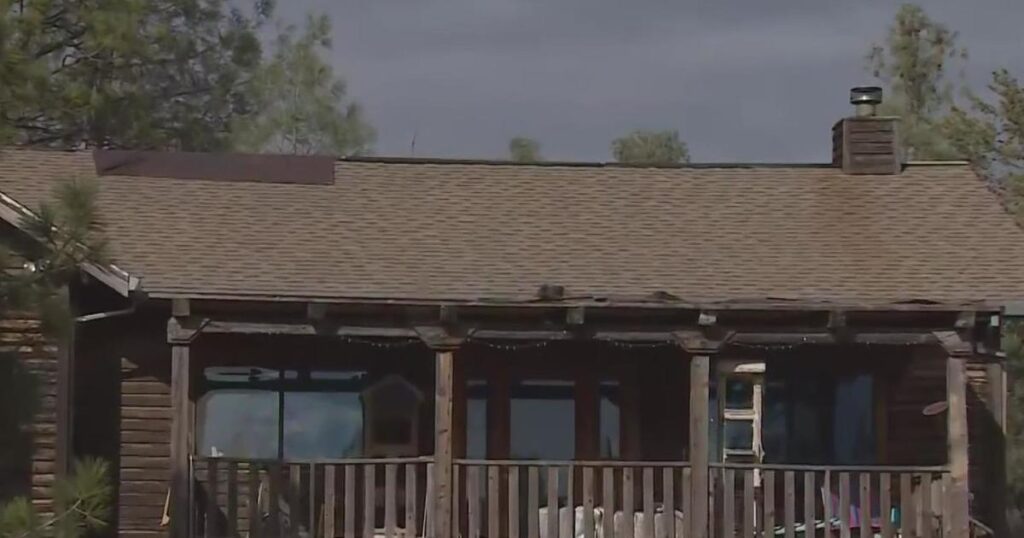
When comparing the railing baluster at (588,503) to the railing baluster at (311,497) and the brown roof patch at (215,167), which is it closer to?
the railing baluster at (311,497)

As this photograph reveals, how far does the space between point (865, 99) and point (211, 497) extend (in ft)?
32.5

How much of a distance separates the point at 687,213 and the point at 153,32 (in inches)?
642

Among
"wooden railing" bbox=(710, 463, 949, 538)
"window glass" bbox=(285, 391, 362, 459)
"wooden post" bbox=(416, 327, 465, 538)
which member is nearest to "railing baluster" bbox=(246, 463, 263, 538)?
"wooden post" bbox=(416, 327, 465, 538)

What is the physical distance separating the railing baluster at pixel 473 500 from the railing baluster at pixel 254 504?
182 cm

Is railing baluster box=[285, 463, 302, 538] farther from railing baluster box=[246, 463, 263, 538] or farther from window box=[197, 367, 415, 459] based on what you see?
window box=[197, 367, 415, 459]

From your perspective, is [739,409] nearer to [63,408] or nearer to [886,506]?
[886,506]

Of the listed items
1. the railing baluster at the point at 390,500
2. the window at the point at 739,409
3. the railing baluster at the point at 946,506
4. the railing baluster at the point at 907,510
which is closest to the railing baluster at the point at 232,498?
the railing baluster at the point at 390,500

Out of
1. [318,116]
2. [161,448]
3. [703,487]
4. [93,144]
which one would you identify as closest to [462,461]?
[703,487]

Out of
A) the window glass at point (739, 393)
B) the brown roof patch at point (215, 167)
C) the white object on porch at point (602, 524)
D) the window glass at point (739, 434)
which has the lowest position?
the white object on porch at point (602, 524)

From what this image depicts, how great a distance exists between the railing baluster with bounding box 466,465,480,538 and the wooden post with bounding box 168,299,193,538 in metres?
2.40

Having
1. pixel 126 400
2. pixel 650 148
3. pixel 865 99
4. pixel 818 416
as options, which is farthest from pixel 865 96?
pixel 650 148

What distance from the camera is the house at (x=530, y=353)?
15.2 meters

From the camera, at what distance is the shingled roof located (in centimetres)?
1630

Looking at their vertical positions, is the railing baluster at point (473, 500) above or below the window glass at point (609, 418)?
below
